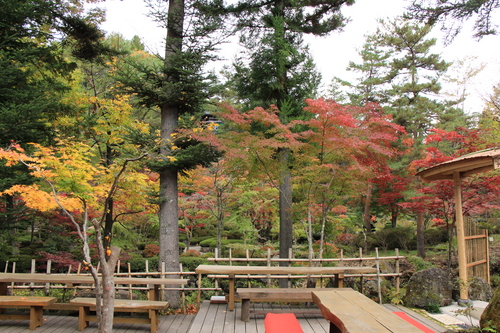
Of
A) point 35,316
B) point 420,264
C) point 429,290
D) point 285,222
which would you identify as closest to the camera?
point 35,316

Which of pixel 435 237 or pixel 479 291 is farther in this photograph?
pixel 435 237

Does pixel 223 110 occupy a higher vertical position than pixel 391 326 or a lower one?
higher

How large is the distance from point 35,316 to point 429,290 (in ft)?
21.6

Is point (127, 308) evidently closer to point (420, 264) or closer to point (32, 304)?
point (32, 304)

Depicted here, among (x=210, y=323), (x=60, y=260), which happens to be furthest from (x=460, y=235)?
(x=60, y=260)

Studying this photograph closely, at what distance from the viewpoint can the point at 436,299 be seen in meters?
5.67

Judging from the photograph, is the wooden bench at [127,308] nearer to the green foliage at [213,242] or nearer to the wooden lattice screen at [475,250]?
the wooden lattice screen at [475,250]

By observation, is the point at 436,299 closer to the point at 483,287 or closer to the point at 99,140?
the point at 483,287

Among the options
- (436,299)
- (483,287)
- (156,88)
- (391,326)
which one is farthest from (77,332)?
(483,287)

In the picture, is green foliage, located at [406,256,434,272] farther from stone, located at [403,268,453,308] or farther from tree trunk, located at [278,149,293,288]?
tree trunk, located at [278,149,293,288]

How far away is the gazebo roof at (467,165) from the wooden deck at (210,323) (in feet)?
8.44

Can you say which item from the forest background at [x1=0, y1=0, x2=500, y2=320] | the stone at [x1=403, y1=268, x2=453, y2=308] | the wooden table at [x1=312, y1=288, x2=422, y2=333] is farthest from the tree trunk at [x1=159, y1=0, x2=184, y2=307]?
the stone at [x1=403, y1=268, x2=453, y2=308]

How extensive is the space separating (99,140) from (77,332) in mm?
4495

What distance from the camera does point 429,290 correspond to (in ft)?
18.9
